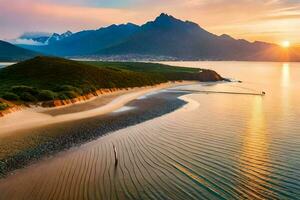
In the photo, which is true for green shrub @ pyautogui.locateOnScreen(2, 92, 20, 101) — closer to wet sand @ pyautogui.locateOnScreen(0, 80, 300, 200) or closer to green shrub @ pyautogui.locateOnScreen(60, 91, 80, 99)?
green shrub @ pyautogui.locateOnScreen(60, 91, 80, 99)

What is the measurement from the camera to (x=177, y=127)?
40.2m

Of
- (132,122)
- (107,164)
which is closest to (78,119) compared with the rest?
(132,122)

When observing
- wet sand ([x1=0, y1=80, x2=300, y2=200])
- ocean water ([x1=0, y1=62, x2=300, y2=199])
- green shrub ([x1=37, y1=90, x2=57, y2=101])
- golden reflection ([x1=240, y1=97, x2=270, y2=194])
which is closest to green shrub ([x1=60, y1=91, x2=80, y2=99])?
green shrub ([x1=37, y1=90, x2=57, y2=101])

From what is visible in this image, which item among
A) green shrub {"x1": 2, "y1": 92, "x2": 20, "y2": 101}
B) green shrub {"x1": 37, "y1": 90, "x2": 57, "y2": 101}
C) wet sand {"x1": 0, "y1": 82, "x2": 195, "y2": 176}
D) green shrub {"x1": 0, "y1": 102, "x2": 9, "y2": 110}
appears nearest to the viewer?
wet sand {"x1": 0, "y1": 82, "x2": 195, "y2": 176}

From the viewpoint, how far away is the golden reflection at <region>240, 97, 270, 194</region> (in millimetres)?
21480

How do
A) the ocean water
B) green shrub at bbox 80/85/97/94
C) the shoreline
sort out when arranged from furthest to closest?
green shrub at bbox 80/85/97/94
the shoreline
the ocean water

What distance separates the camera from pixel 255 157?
86.6ft

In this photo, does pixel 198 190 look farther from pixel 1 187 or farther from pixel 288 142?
pixel 288 142

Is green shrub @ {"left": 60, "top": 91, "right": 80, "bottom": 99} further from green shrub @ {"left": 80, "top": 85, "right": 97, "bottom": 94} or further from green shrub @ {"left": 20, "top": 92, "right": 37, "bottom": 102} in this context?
green shrub @ {"left": 20, "top": 92, "right": 37, "bottom": 102}

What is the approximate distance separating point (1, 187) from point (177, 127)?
912 inches

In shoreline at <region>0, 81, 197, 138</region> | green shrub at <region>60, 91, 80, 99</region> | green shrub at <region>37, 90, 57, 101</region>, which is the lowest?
shoreline at <region>0, 81, 197, 138</region>

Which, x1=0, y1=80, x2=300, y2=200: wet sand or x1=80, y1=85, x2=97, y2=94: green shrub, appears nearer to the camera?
x1=0, y1=80, x2=300, y2=200: wet sand

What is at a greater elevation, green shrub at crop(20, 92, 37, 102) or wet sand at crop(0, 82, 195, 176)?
green shrub at crop(20, 92, 37, 102)

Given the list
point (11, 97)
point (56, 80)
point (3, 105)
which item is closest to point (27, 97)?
point (11, 97)
